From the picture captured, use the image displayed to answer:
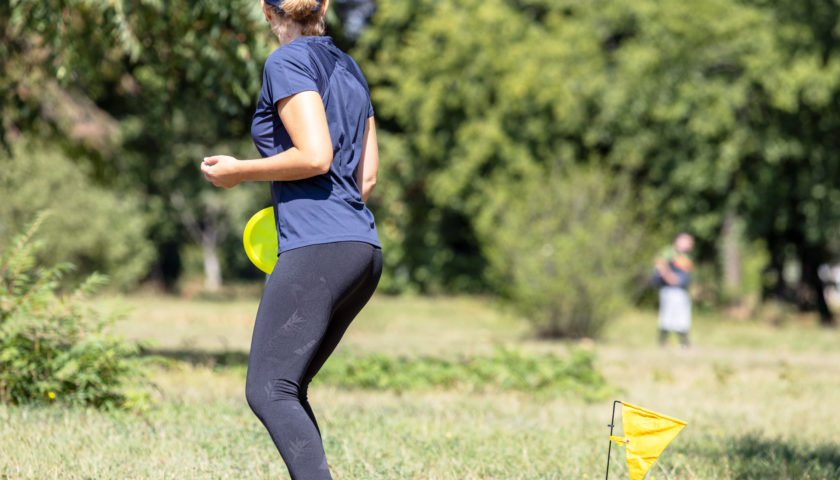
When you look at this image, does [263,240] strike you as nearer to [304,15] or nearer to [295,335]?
[295,335]

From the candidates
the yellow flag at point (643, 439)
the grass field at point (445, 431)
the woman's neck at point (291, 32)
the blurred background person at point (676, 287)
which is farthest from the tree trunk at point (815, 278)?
the woman's neck at point (291, 32)

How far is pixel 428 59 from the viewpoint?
28516 millimetres

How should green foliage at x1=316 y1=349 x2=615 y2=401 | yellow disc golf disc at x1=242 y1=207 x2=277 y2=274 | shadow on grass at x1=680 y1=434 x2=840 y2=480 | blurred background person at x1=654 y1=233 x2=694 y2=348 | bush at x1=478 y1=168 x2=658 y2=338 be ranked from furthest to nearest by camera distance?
bush at x1=478 y1=168 x2=658 y2=338 < blurred background person at x1=654 y1=233 x2=694 y2=348 < green foliage at x1=316 y1=349 x2=615 y2=401 < shadow on grass at x1=680 y1=434 x2=840 y2=480 < yellow disc golf disc at x1=242 y1=207 x2=277 y2=274

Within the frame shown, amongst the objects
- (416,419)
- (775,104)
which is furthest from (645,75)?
(416,419)

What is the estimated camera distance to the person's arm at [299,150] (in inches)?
121

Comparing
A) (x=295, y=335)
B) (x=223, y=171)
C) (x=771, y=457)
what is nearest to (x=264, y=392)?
(x=295, y=335)

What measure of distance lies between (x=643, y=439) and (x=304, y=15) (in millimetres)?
1908

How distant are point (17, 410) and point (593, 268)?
37.7 feet

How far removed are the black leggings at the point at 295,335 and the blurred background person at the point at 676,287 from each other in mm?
12739

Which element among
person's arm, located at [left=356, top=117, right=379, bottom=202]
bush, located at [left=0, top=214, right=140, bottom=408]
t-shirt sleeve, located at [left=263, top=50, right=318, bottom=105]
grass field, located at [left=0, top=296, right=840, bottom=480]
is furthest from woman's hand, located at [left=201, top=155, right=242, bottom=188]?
bush, located at [left=0, top=214, right=140, bottom=408]

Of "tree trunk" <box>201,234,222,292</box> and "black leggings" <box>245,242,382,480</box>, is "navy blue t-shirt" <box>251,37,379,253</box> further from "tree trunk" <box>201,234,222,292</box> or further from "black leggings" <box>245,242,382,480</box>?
"tree trunk" <box>201,234,222,292</box>

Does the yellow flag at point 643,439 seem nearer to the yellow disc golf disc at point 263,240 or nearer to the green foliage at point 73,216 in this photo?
the yellow disc golf disc at point 263,240

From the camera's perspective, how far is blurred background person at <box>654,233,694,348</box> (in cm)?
1533

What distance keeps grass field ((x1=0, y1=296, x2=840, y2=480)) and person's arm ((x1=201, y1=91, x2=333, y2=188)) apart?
1.60m
